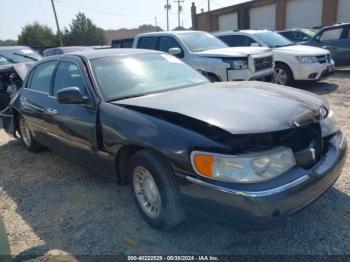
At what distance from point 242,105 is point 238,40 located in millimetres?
8067

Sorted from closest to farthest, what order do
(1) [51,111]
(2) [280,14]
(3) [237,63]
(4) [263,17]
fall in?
(1) [51,111] → (3) [237,63] → (2) [280,14] → (4) [263,17]

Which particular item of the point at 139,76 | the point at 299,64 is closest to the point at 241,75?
the point at 299,64

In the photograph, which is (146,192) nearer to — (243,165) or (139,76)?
(243,165)

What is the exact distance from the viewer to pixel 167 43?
8.29 metres

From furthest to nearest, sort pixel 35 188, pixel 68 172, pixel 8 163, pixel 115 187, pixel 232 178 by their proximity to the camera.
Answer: pixel 8 163 < pixel 68 172 < pixel 35 188 < pixel 115 187 < pixel 232 178

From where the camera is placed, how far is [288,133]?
253cm

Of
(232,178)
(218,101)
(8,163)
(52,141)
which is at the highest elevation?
(218,101)

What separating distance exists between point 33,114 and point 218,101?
2940 mm

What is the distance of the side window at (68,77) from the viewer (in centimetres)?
363

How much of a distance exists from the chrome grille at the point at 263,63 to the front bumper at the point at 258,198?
522 centimetres

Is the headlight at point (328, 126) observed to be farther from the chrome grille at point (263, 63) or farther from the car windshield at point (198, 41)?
the car windshield at point (198, 41)

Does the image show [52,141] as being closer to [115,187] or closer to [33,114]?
[33,114]

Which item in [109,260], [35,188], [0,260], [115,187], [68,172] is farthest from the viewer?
[68,172]

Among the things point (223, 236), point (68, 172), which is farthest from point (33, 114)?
point (223, 236)
